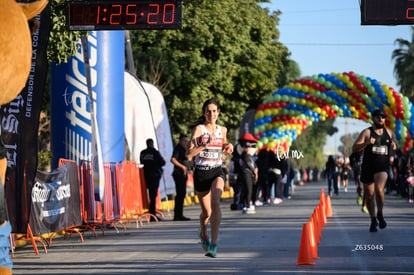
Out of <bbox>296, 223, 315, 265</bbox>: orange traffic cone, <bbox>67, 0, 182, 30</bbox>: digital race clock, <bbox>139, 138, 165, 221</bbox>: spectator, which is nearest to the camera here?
<bbox>296, 223, 315, 265</bbox>: orange traffic cone

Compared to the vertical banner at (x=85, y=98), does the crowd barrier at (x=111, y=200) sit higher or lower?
lower

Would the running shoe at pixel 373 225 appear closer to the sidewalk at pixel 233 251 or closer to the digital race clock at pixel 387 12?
the sidewalk at pixel 233 251

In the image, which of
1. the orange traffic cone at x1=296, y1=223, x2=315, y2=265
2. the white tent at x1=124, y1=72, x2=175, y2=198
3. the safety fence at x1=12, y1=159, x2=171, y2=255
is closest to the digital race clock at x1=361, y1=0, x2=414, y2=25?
the orange traffic cone at x1=296, y1=223, x2=315, y2=265

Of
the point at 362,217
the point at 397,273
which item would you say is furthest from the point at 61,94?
the point at 397,273

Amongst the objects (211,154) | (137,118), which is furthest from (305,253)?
(137,118)

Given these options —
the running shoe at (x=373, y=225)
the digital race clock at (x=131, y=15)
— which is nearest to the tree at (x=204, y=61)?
the running shoe at (x=373, y=225)

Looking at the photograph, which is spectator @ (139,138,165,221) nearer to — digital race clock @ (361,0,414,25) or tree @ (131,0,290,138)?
digital race clock @ (361,0,414,25)

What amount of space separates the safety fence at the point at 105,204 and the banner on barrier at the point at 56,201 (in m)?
0.02

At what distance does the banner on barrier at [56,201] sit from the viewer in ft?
49.1

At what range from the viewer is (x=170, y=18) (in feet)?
50.9

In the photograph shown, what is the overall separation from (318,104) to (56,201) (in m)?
20.7

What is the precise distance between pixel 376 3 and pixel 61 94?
8293mm

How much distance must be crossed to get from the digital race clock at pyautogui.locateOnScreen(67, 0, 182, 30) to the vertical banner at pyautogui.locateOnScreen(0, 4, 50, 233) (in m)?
2.31

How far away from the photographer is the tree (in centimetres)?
4050
